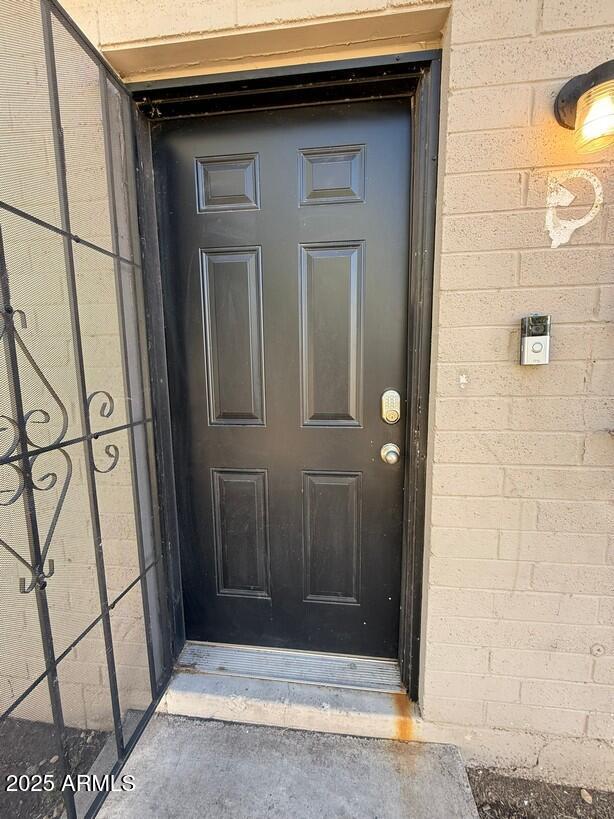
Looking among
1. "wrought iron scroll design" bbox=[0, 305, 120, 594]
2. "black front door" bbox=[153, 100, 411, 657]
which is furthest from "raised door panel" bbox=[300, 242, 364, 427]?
"wrought iron scroll design" bbox=[0, 305, 120, 594]

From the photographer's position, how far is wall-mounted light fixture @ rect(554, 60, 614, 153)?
886 millimetres

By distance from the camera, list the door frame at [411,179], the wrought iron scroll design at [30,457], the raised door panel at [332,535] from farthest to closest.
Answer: the raised door panel at [332,535]
the door frame at [411,179]
the wrought iron scroll design at [30,457]

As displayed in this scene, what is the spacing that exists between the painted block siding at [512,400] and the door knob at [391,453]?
18cm

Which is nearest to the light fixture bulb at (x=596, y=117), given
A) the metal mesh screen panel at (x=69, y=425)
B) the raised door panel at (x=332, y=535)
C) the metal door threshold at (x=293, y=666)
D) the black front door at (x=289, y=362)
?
the black front door at (x=289, y=362)

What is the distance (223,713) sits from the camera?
1388mm

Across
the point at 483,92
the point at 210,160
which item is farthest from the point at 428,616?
the point at 210,160

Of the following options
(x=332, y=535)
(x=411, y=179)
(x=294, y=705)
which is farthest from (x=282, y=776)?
(x=411, y=179)

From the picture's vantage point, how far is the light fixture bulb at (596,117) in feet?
2.92

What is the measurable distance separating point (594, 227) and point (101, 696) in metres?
2.10

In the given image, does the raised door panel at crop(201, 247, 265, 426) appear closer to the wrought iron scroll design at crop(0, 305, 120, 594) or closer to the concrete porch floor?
the wrought iron scroll design at crop(0, 305, 120, 594)

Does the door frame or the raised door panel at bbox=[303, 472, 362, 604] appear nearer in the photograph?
the door frame

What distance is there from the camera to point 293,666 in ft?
4.90

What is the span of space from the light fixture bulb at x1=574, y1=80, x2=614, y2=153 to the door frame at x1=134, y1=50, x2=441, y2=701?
37cm

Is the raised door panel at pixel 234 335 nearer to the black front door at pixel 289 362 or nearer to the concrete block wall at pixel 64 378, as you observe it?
the black front door at pixel 289 362
